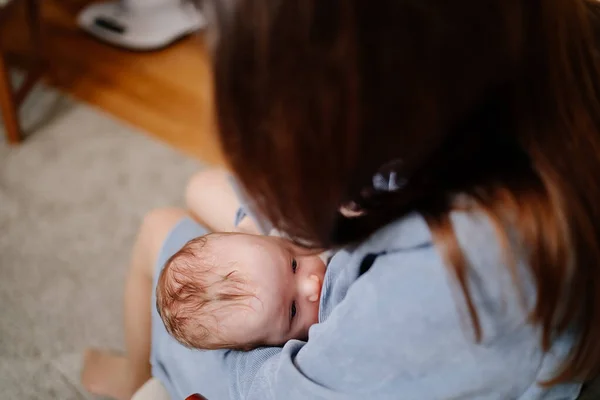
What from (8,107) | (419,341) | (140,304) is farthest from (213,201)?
(8,107)

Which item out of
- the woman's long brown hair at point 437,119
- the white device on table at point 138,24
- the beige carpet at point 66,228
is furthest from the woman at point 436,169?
the white device on table at point 138,24

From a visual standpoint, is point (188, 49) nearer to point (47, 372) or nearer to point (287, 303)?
point (47, 372)

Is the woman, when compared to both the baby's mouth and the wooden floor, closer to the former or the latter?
the baby's mouth

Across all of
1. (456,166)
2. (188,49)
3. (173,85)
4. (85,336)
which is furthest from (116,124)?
(456,166)

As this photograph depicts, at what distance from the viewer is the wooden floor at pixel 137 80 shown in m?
1.80

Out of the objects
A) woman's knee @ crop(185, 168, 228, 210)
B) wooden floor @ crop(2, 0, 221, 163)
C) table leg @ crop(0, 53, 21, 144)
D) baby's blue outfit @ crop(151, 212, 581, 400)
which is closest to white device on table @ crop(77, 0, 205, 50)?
wooden floor @ crop(2, 0, 221, 163)

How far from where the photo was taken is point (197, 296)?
838mm

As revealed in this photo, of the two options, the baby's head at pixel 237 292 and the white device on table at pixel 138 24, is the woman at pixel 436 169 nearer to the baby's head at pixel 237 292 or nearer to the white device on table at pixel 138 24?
the baby's head at pixel 237 292

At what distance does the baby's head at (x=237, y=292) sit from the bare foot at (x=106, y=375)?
1.09ft

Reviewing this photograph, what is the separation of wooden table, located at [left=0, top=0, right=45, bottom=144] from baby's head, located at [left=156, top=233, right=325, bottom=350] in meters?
1.05

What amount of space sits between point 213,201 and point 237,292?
0.26 m

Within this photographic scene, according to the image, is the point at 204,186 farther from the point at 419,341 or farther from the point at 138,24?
the point at 138,24

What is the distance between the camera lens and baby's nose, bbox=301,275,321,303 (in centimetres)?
87

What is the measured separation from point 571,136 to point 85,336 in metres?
1.13
